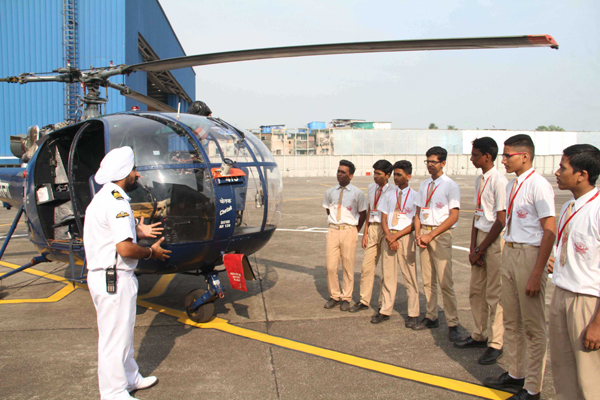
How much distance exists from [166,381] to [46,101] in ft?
62.0

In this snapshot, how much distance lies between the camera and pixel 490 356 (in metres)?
3.71

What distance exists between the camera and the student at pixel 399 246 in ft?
15.0

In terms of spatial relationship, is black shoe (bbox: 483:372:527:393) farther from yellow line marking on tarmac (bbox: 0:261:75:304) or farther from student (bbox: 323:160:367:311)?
yellow line marking on tarmac (bbox: 0:261:75:304)

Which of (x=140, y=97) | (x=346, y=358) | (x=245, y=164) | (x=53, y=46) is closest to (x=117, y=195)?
(x=245, y=164)

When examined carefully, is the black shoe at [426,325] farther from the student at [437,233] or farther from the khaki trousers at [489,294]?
the khaki trousers at [489,294]

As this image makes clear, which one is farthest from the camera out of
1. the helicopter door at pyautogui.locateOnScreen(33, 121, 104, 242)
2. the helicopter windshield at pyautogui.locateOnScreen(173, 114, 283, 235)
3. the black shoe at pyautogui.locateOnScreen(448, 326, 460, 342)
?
the helicopter door at pyautogui.locateOnScreen(33, 121, 104, 242)

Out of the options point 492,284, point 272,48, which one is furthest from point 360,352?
point 272,48

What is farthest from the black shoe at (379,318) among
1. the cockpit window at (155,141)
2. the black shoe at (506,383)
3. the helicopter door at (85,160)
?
the helicopter door at (85,160)

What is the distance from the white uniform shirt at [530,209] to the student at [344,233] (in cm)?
203

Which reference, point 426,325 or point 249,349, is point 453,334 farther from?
point 249,349

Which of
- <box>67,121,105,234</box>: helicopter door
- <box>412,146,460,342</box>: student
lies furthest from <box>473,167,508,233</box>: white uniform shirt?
<box>67,121,105,234</box>: helicopter door

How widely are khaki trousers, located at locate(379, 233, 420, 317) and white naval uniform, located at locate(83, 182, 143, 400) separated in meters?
2.75

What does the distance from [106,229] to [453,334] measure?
10.9ft

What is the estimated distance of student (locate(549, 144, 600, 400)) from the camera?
7.93 feet
